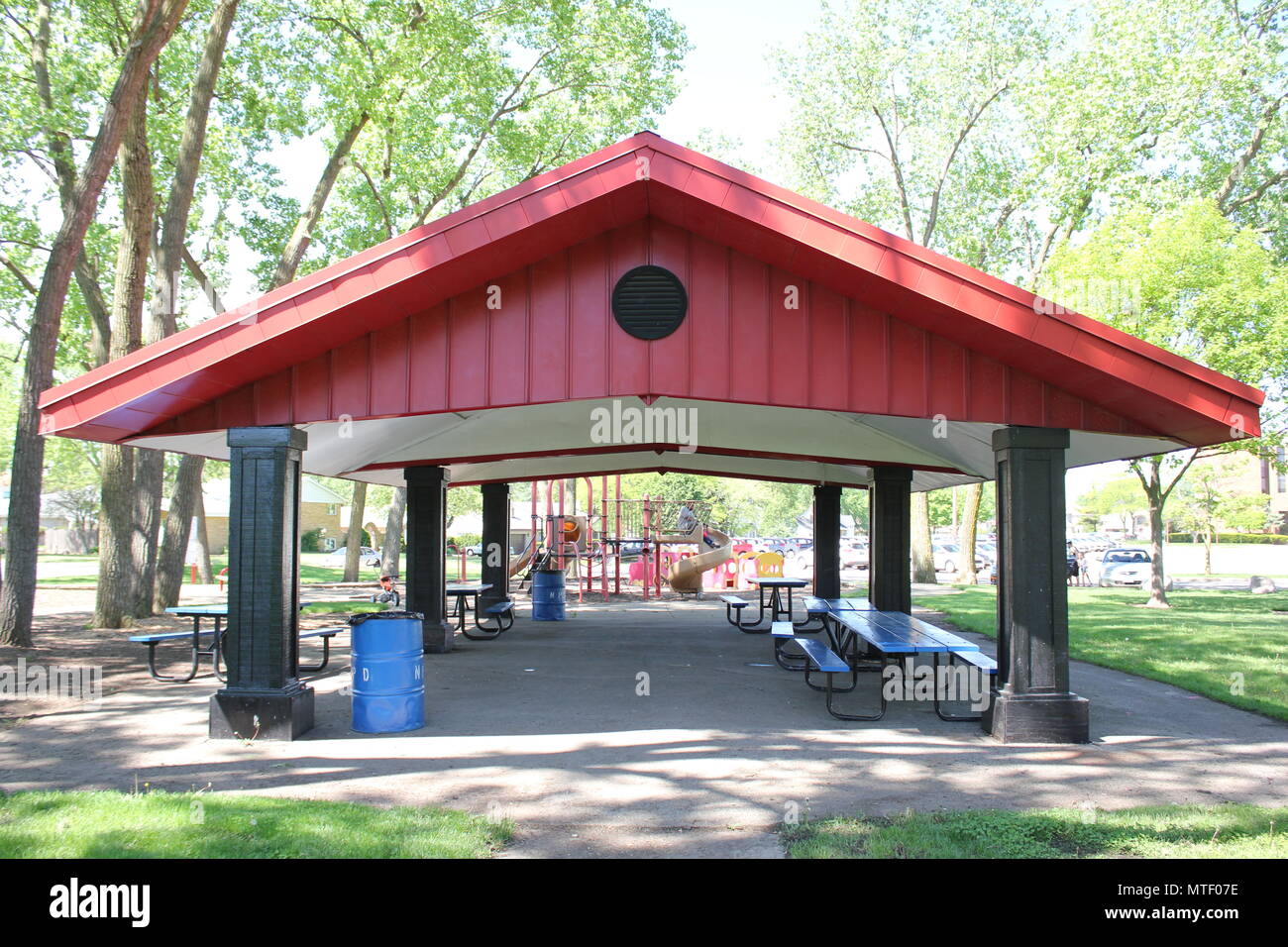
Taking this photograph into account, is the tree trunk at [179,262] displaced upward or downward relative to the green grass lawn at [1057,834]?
upward

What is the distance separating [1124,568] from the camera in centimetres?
3250

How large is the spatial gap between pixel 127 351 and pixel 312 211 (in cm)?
538

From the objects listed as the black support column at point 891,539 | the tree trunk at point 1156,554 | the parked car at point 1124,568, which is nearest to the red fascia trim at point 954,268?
the black support column at point 891,539

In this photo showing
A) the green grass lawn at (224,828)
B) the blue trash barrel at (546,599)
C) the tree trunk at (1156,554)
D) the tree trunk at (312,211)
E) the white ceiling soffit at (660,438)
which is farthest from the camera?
the tree trunk at (1156,554)

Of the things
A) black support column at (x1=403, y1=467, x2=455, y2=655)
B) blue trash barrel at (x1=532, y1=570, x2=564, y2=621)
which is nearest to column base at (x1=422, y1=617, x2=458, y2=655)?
black support column at (x1=403, y1=467, x2=455, y2=655)

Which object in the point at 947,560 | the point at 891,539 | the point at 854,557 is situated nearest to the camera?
the point at 891,539

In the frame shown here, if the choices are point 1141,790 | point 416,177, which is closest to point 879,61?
point 416,177

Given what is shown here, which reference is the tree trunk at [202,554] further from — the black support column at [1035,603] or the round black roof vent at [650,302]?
the black support column at [1035,603]

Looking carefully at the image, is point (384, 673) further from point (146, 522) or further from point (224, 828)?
point (146, 522)

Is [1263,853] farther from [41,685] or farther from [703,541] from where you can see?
[703,541]

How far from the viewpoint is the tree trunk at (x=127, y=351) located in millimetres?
14445

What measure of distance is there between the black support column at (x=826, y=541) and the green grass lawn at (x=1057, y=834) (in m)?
11.0

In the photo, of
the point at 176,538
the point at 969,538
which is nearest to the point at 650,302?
the point at 176,538

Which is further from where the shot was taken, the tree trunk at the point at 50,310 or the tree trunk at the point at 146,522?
the tree trunk at the point at 146,522
